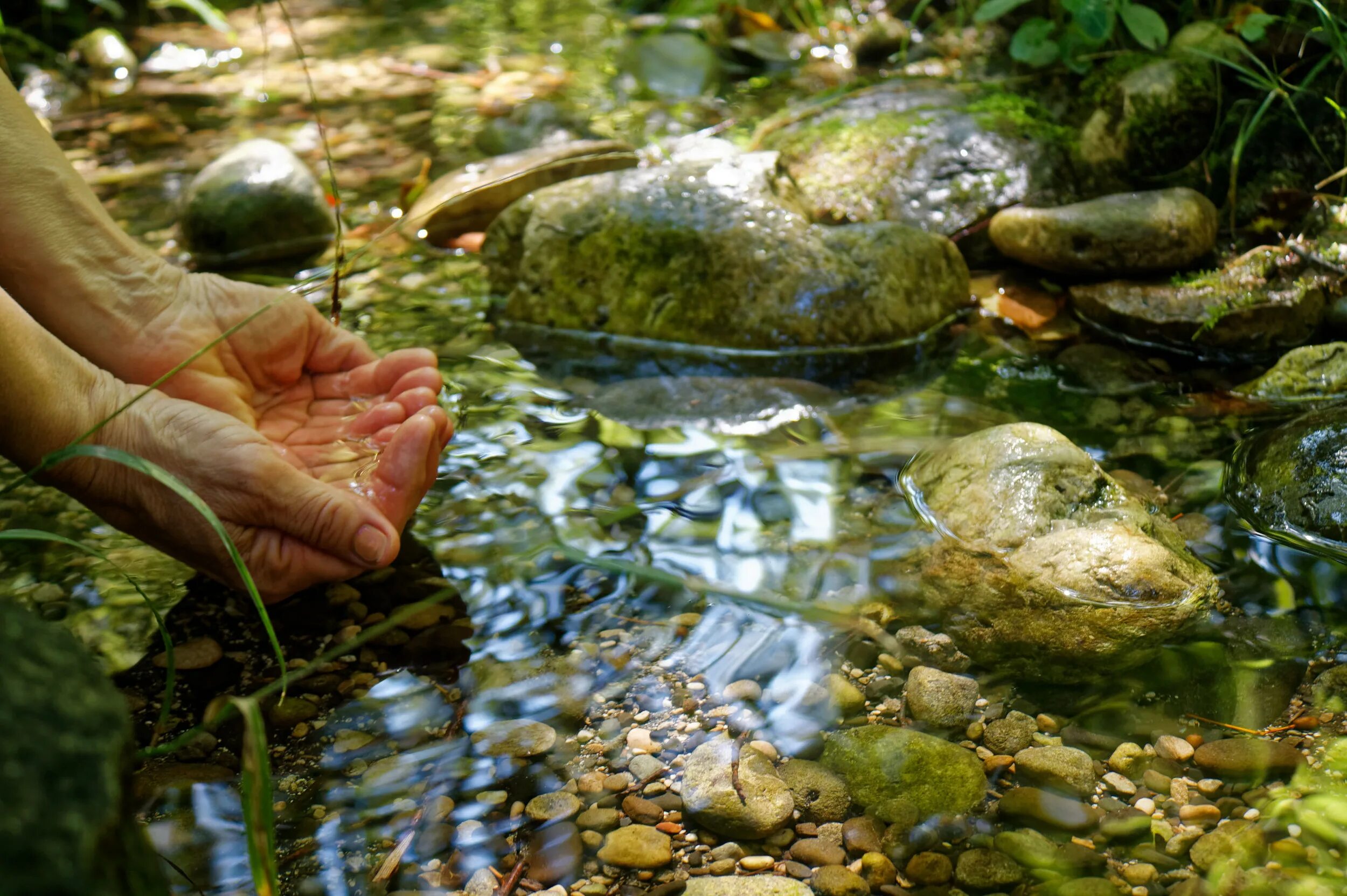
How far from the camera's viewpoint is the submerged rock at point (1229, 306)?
3625 millimetres

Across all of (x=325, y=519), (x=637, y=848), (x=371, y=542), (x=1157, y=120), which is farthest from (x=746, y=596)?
(x=1157, y=120)

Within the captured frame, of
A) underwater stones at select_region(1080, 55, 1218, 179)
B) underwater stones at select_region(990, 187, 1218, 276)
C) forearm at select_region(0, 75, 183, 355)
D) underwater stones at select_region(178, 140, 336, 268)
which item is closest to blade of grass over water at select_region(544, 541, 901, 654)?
forearm at select_region(0, 75, 183, 355)

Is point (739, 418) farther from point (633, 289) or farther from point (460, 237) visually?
point (460, 237)

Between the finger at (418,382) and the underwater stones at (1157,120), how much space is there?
3194 mm

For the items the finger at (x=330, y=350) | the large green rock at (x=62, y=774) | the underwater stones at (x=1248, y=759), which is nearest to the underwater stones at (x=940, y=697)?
the underwater stones at (x=1248, y=759)

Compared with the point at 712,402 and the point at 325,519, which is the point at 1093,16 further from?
the point at 325,519

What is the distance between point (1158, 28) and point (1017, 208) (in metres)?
1.03

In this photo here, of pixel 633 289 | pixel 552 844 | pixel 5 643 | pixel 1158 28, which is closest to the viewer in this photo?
pixel 5 643

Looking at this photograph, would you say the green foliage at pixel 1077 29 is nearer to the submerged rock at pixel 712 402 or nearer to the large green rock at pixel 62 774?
the submerged rock at pixel 712 402

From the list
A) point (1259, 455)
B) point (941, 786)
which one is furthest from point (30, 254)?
point (1259, 455)

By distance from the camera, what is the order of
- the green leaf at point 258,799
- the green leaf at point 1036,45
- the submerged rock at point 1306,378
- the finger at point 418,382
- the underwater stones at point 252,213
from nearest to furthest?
1. the green leaf at point 258,799
2. the finger at point 418,382
3. the submerged rock at point 1306,378
4. the underwater stones at point 252,213
5. the green leaf at point 1036,45

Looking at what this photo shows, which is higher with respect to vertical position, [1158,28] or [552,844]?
[1158,28]

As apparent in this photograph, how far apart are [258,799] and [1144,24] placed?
4510 millimetres

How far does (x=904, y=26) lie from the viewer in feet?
22.5
